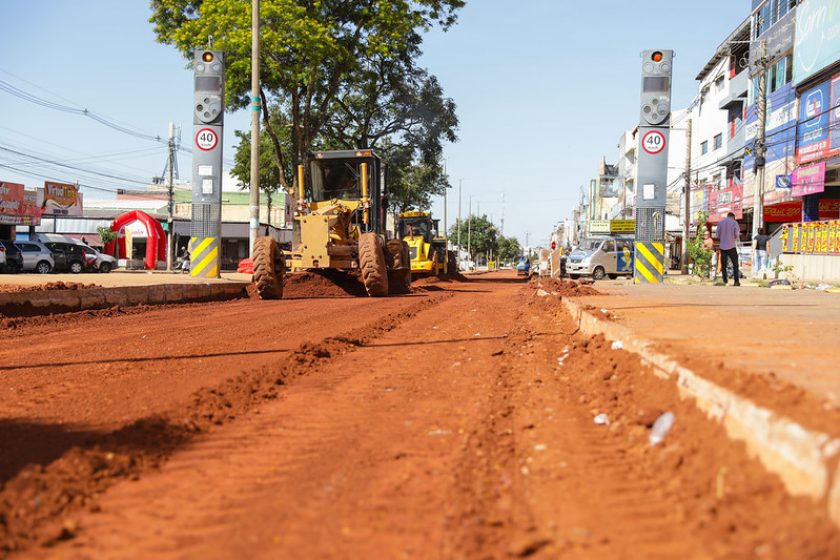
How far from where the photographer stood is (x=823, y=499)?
2.45 metres

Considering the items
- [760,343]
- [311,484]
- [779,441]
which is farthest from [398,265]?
[779,441]

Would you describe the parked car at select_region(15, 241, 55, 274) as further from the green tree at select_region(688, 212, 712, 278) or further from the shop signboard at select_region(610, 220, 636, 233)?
the shop signboard at select_region(610, 220, 636, 233)

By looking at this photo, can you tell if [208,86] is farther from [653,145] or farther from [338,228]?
[653,145]

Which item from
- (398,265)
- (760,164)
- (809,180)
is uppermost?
(760,164)

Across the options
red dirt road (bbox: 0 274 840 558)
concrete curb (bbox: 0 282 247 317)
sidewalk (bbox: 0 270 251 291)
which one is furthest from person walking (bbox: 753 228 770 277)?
red dirt road (bbox: 0 274 840 558)

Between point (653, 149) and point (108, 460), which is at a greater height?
point (653, 149)

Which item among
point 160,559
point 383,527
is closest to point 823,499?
point 383,527

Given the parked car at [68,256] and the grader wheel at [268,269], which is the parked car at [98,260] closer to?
the parked car at [68,256]

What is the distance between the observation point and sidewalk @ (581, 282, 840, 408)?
4.26 meters

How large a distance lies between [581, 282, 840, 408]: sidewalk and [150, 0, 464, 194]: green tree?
1693 cm

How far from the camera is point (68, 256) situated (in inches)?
1262

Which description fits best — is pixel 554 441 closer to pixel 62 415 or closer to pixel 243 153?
pixel 62 415

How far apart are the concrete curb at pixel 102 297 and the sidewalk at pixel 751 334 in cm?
860

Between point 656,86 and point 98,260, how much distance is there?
27.1m
